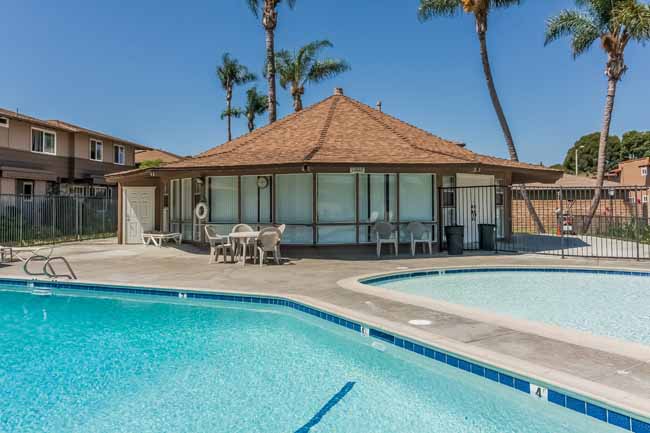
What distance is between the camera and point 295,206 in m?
13.4

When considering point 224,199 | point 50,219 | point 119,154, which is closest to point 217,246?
point 224,199

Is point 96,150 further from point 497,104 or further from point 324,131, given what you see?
point 497,104

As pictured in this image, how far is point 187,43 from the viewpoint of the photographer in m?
21.8

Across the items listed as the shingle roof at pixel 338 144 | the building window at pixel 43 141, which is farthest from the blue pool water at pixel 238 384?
the building window at pixel 43 141

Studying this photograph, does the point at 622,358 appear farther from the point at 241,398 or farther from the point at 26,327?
the point at 26,327

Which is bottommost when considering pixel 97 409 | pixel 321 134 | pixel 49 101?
pixel 97 409

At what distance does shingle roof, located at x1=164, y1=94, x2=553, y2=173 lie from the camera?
1274cm

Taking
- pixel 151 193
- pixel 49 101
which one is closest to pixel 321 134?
pixel 151 193

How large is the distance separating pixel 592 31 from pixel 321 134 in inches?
570

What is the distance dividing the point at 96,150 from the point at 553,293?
27.3m

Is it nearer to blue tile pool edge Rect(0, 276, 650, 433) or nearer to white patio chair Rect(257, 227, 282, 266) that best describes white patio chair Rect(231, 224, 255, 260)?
white patio chair Rect(257, 227, 282, 266)

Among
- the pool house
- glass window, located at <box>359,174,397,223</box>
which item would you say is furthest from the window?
glass window, located at <box>359,174,397,223</box>

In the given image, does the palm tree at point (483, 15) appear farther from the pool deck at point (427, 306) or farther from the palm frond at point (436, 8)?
the pool deck at point (427, 306)

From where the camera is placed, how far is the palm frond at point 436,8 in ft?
69.5
